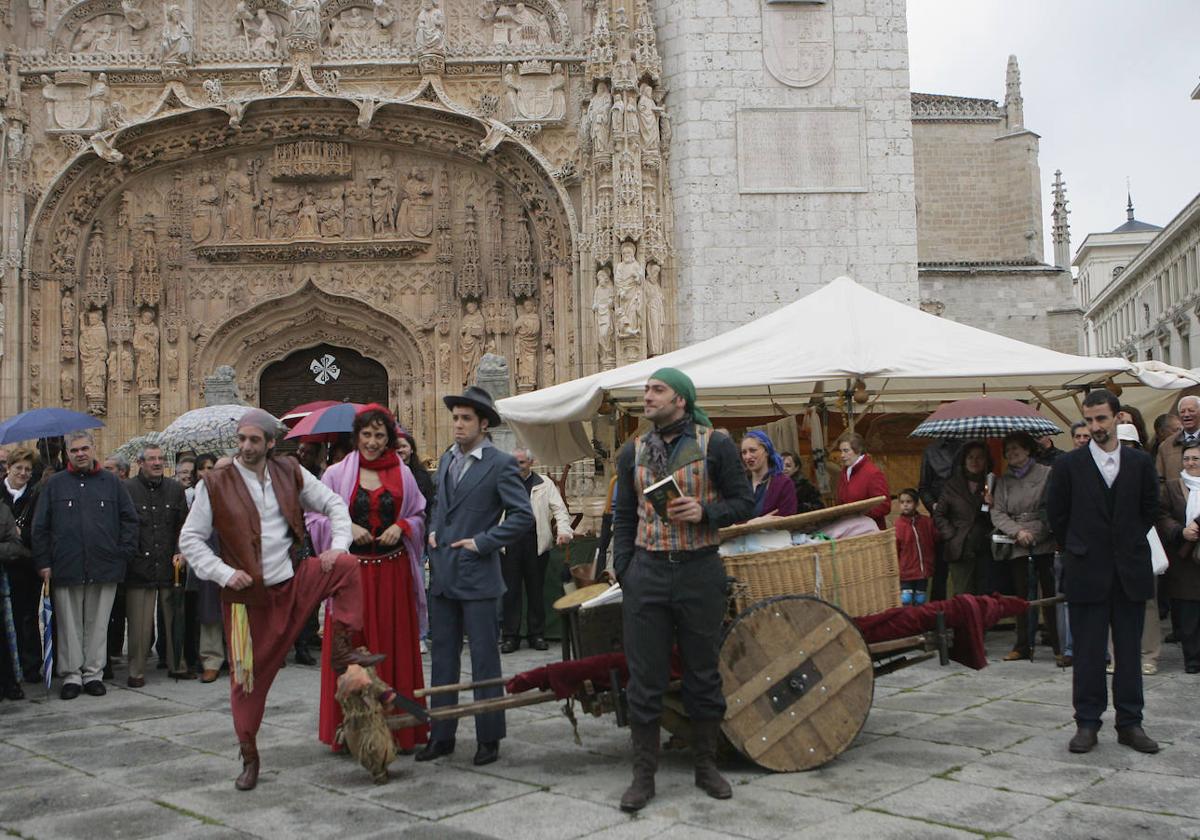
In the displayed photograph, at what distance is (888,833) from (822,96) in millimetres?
13968

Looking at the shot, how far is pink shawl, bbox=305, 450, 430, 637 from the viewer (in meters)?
5.95

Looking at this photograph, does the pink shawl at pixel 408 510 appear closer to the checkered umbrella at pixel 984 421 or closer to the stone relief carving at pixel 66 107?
the checkered umbrella at pixel 984 421

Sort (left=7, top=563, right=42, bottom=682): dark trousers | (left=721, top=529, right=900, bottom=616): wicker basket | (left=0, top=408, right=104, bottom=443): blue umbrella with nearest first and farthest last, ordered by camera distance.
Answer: (left=721, top=529, right=900, bottom=616): wicker basket
(left=7, top=563, right=42, bottom=682): dark trousers
(left=0, top=408, right=104, bottom=443): blue umbrella

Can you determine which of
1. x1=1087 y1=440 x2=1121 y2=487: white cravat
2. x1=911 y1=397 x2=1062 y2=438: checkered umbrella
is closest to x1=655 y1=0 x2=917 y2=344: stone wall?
x1=911 y1=397 x2=1062 y2=438: checkered umbrella

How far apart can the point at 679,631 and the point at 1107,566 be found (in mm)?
2300

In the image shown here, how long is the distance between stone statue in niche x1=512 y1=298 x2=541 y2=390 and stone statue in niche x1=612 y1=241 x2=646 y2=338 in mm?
2040

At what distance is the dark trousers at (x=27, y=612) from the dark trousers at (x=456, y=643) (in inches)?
172

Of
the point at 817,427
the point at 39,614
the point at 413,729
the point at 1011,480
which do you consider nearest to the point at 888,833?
the point at 413,729

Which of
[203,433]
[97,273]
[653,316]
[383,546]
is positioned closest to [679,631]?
[383,546]

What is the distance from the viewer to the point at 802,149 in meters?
16.4

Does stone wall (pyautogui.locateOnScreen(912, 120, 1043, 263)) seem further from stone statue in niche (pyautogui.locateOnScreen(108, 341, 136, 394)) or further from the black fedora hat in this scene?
the black fedora hat

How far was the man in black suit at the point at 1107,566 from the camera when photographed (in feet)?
18.0

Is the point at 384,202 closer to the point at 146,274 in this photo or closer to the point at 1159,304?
the point at 146,274

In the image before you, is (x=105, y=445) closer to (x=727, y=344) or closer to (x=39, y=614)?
(x=39, y=614)
